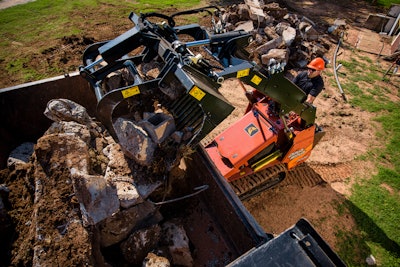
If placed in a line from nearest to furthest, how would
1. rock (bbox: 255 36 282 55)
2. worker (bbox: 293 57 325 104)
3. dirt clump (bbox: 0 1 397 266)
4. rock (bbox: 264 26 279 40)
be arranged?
dirt clump (bbox: 0 1 397 266) < worker (bbox: 293 57 325 104) < rock (bbox: 255 36 282 55) < rock (bbox: 264 26 279 40)

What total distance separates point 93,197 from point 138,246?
0.73 m

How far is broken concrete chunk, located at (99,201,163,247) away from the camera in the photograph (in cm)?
275

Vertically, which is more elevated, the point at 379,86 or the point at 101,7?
the point at 101,7

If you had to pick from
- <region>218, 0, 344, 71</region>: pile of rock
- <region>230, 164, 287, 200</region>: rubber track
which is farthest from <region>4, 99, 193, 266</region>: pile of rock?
→ <region>218, 0, 344, 71</region>: pile of rock

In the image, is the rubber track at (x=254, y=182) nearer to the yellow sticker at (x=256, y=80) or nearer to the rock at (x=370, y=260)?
the rock at (x=370, y=260)

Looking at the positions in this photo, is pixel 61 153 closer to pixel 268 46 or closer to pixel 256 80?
pixel 256 80

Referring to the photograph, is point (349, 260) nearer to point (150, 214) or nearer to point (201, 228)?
point (201, 228)

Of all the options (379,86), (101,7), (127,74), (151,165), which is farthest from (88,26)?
(379,86)

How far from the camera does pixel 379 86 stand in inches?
Result: 309

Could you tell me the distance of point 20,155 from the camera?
3.42m

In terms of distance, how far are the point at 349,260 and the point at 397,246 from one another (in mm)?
996

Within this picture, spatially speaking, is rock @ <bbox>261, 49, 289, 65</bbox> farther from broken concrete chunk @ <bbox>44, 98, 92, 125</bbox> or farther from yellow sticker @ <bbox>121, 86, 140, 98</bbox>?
yellow sticker @ <bbox>121, 86, 140, 98</bbox>

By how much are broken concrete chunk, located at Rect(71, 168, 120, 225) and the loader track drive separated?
496 millimetres

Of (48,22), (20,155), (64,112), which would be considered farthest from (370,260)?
(48,22)
